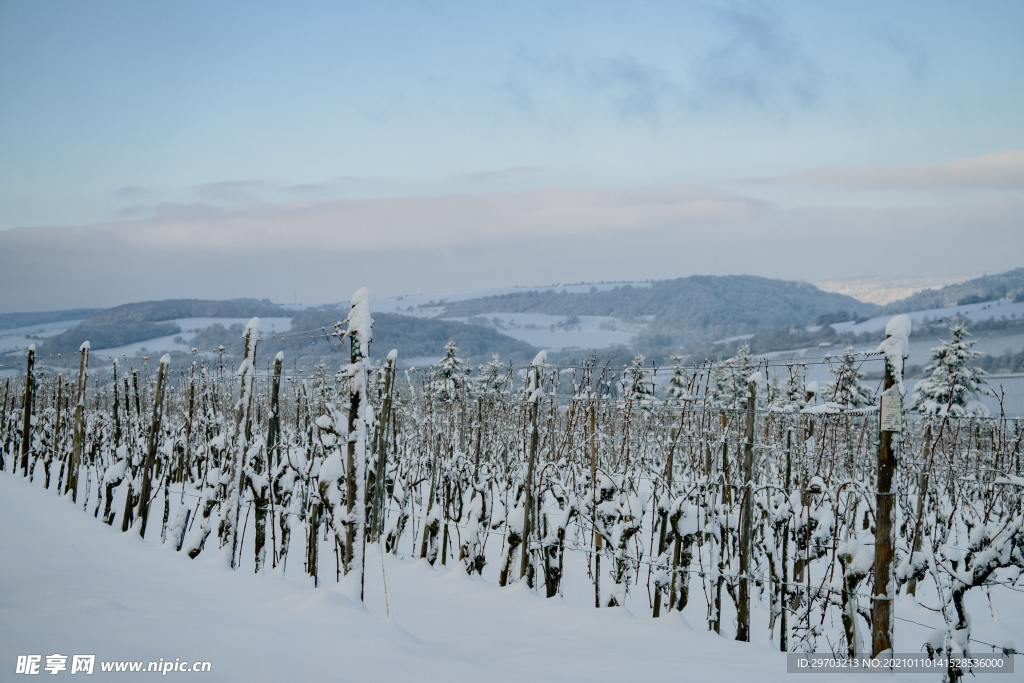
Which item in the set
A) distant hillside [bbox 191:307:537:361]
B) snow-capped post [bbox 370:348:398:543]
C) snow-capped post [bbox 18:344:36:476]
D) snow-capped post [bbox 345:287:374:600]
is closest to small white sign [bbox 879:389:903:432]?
snow-capped post [bbox 345:287:374:600]

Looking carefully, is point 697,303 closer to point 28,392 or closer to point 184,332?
point 184,332

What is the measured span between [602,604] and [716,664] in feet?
7.79

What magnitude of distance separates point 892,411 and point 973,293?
8884 centimetres

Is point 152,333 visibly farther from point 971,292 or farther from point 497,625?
point 971,292

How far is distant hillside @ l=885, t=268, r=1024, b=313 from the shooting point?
2770 inches

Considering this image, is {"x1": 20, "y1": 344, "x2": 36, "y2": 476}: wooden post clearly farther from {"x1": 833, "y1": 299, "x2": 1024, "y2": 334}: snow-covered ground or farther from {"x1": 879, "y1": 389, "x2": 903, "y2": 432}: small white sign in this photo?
{"x1": 833, "y1": 299, "x2": 1024, "y2": 334}: snow-covered ground

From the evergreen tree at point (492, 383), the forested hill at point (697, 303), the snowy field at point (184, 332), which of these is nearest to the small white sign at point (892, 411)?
the evergreen tree at point (492, 383)

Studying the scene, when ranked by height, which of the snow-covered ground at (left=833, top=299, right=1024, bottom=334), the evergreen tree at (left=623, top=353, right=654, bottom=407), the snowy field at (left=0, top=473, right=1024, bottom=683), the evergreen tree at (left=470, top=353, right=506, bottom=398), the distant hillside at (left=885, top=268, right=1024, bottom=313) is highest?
the distant hillside at (left=885, top=268, right=1024, bottom=313)

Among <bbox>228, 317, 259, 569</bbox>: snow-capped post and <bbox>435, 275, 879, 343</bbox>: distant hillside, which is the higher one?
<bbox>435, 275, 879, 343</bbox>: distant hillside

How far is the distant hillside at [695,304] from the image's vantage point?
125 m

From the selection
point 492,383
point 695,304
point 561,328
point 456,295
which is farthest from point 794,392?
point 456,295

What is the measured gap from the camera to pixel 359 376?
4.86 m

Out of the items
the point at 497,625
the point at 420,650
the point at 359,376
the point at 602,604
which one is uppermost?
the point at 359,376

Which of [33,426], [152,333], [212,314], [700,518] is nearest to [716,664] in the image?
[700,518]
